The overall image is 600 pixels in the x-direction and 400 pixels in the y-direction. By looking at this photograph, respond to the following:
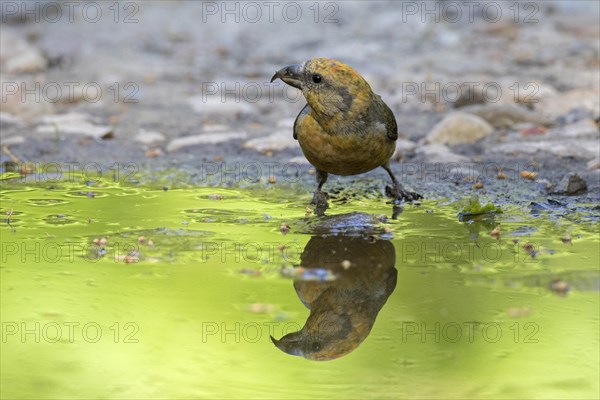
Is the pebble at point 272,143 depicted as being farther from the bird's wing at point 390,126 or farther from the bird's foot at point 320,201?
the bird's wing at point 390,126

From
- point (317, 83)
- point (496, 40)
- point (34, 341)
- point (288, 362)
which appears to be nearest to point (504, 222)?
point (317, 83)

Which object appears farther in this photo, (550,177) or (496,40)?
(496,40)

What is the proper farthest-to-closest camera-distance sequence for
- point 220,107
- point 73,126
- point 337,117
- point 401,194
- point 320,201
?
point 220,107 < point 73,126 < point 401,194 < point 320,201 < point 337,117

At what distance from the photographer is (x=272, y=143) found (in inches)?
271

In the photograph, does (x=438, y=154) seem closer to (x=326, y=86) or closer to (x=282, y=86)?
(x=326, y=86)

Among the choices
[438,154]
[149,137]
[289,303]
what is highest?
[149,137]

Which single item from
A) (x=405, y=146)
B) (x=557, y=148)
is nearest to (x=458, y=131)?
(x=405, y=146)

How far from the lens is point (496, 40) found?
1020 centimetres

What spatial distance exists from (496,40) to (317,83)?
5631mm

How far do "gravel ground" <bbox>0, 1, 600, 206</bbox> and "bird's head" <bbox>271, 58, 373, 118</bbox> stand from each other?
87 centimetres

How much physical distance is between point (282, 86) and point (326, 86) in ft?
12.2

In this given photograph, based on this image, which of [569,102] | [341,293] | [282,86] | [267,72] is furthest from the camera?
[267,72]

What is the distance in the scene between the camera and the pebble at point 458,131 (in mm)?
6816

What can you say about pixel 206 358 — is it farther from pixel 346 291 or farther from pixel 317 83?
pixel 317 83
